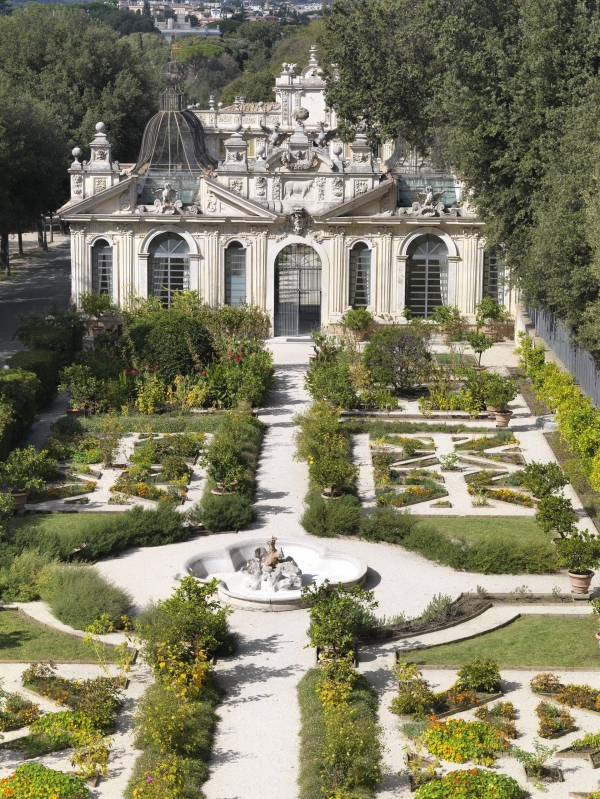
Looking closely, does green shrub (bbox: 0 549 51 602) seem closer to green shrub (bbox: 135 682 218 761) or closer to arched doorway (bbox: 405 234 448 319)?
green shrub (bbox: 135 682 218 761)

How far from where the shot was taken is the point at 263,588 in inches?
917

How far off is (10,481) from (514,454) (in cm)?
1066

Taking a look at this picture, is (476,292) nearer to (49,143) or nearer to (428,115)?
(428,115)

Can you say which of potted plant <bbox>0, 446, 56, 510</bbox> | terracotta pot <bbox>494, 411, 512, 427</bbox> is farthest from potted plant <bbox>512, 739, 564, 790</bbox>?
terracotta pot <bbox>494, 411, 512, 427</bbox>

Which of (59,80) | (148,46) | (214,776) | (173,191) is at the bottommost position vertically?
(214,776)

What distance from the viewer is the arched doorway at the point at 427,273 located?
44656 mm

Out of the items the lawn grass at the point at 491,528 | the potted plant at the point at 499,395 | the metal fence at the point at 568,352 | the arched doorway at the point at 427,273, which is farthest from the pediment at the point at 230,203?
the lawn grass at the point at 491,528

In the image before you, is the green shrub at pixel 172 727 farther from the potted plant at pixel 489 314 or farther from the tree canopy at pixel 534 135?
the potted plant at pixel 489 314

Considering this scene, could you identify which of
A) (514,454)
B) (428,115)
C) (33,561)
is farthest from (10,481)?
(428,115)

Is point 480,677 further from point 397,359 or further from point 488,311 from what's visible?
point 488,311

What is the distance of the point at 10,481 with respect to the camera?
27.2m

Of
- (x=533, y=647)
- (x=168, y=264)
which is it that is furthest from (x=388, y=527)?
(x=168, y=264)

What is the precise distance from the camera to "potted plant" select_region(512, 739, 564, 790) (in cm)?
1703

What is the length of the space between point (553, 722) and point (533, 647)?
2.75 m
